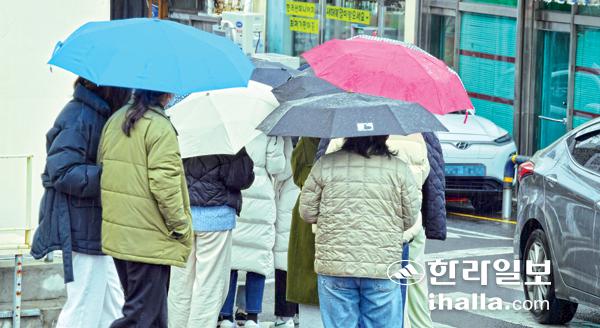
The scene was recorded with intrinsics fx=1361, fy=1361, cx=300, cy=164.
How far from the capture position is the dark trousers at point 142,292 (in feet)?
24.1

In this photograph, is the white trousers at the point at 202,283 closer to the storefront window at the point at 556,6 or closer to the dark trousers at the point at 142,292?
the dark trousers at the point at 142,292

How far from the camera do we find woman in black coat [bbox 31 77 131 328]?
7402 mm

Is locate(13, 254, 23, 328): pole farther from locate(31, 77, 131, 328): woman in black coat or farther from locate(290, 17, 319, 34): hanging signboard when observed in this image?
locate(290, 17, 319, 34): hanging signboard

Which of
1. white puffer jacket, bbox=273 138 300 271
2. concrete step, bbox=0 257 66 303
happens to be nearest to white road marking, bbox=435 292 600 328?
white puffer jacket, bbox=273 138 300 271

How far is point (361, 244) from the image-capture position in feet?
23.3

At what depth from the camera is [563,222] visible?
9.98m

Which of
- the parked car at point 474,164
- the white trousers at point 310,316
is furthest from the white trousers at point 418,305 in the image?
the parked car at point 474,164

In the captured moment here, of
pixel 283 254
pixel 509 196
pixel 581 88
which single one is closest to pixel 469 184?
pixel 509 196

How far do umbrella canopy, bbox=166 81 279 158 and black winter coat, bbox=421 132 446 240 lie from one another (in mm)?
1137

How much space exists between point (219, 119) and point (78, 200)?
1516 mm

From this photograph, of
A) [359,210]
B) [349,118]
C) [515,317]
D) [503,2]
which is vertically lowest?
[515,317]

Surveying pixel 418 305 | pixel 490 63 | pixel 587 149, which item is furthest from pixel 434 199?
pixel 490 63

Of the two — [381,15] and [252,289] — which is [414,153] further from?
[381,15]

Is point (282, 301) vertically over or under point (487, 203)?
over
